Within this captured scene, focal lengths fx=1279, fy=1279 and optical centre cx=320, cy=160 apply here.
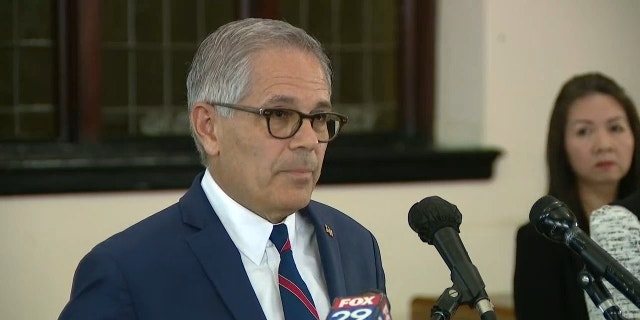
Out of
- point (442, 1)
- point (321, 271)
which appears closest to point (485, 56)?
point (442, 1)

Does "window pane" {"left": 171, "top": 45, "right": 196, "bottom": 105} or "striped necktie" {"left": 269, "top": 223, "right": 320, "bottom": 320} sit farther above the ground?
"window pane" {"left": 171, "top": 45, "right": 196, "bottom": 105}

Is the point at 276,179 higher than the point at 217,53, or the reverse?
the point at 217,53

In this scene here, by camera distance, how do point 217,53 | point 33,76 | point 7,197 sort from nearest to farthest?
point 217,53 < point 7,197 < point 33,76

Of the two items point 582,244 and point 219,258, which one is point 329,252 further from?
point 582,244

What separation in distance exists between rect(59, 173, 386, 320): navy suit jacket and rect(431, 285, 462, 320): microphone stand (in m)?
0.37

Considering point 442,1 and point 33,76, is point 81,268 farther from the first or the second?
point 442,1

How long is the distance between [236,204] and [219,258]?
A: 0.37 feet

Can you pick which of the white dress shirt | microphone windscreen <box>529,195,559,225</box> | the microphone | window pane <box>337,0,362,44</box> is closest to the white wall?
window pane <box>337,0,362,44</box>

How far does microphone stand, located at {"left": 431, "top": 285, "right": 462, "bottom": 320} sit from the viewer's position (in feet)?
5.91

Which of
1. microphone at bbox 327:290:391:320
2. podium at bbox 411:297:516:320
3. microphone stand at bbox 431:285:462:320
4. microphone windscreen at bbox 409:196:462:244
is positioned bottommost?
podium at bbox 411:297:516:320

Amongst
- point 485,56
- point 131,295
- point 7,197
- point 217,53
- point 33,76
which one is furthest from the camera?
point 485,56

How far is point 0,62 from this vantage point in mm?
4703

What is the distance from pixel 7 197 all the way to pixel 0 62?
54 centimetres

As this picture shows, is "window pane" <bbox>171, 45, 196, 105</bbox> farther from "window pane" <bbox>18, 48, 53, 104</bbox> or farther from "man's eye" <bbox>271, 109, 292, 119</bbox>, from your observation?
"man's eye" <bbox>271, 109, 292, 119</bbox>
